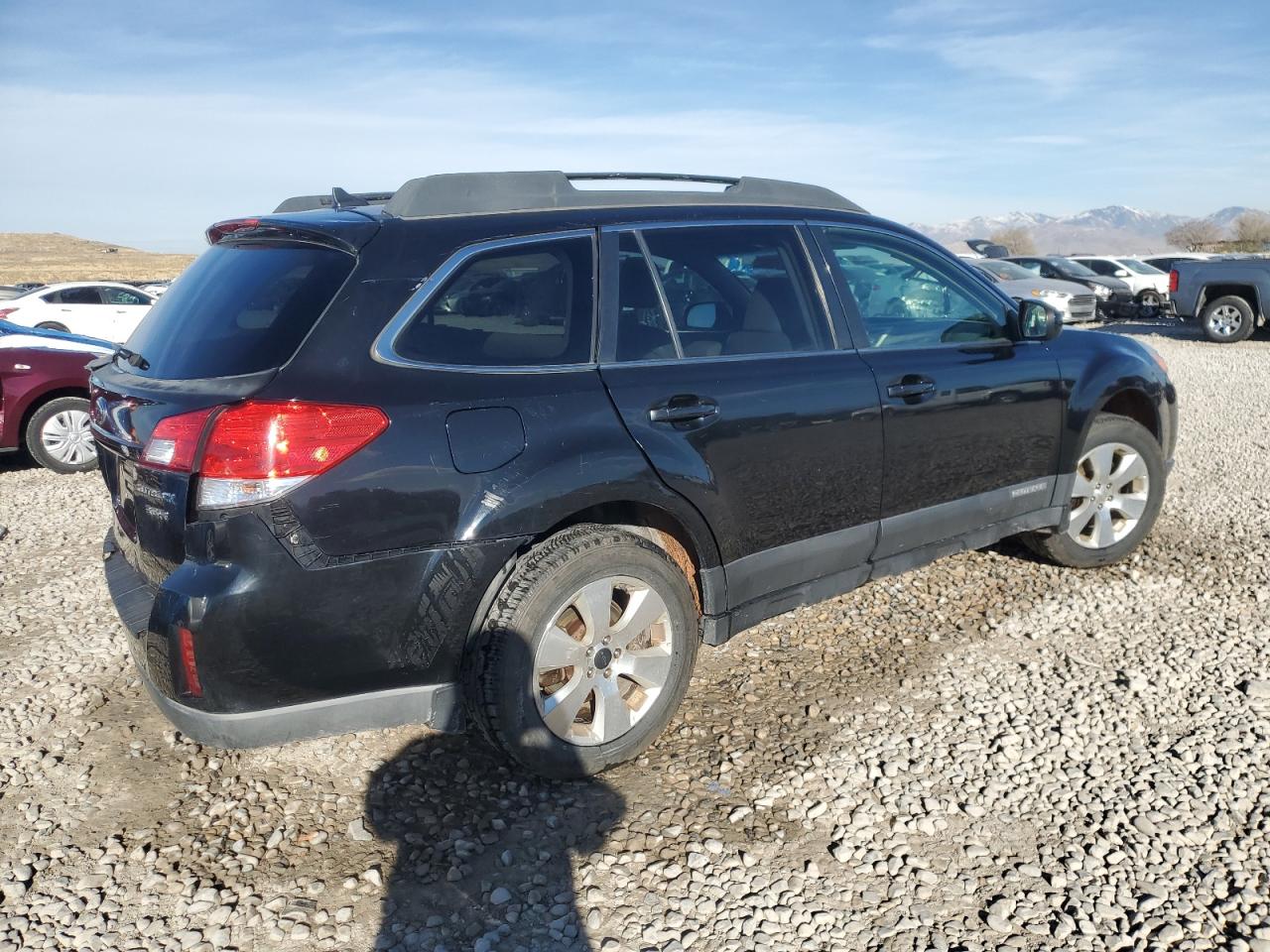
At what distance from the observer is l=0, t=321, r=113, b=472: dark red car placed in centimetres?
776

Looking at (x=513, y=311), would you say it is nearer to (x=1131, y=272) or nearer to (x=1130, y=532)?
(x=1130, y=532)

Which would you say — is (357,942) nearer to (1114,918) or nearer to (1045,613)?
(1114,918)

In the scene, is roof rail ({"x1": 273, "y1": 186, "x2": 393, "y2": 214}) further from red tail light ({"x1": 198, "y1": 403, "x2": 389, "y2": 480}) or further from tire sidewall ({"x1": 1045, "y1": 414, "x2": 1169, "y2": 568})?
tire sidewall ({"x1": 1045, "y1": 414, "x2": 1169, "y2": 568})

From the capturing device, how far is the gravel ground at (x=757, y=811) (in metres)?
2.55

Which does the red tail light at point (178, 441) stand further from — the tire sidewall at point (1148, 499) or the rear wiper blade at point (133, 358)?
the tire sidewall at point (1148, 499)

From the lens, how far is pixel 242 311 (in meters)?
2.90

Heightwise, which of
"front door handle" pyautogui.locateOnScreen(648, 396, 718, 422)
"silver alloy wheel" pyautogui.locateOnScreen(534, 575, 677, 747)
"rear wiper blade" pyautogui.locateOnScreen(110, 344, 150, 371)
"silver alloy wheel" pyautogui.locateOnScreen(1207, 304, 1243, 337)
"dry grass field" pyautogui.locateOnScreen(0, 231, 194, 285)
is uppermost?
"rear wiper blade" pyautogui.locateOnScreen(110, 344, 150, 371)

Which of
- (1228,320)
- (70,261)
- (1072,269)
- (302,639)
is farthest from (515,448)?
(70,261)

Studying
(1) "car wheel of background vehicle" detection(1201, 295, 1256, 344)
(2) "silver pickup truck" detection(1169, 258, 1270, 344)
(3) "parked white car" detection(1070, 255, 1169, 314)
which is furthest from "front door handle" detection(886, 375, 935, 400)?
(3) "parked white car" detection(1070, 255, 1169, 314)

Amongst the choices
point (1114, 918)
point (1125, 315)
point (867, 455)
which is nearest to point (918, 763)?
point (1114, 918)

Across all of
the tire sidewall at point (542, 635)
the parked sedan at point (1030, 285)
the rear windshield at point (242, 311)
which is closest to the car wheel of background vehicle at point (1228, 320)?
the parked sedan at point (1030, 285)

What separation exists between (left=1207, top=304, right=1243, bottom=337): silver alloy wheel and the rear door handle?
15343mm

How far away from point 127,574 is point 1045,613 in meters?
3.72

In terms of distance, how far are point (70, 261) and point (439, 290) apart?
114 m
